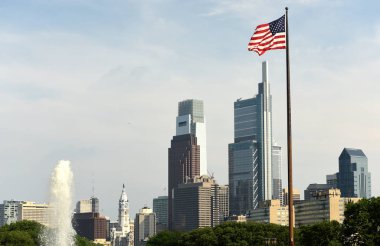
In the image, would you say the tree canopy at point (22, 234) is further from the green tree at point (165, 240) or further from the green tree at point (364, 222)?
the green tree at point (364, 222)

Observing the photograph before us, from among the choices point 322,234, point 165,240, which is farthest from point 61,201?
point 165,240

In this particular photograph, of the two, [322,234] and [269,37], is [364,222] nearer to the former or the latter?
[322,234]

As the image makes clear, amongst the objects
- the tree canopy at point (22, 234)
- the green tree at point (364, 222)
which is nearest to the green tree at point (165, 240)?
the tree canopy at point (22, 234)

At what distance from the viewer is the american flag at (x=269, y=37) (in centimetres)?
4694

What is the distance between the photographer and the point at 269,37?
1880 inches

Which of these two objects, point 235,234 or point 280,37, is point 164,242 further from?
point 280,37

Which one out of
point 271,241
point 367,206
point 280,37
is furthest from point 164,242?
point 280,37

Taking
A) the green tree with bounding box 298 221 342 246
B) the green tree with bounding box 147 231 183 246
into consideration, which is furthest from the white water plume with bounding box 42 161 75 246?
the green tree with bounding box 147 231 183 246

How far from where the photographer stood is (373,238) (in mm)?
110500

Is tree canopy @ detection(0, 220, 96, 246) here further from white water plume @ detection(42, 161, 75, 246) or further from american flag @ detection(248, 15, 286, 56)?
american flag @ detection(248, 15, 286, 56)

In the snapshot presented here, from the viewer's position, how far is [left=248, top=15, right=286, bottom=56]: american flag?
4694 centimetres

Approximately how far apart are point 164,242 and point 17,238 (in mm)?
49097

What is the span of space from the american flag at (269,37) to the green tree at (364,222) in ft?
222

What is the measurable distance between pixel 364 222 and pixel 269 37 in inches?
2753
